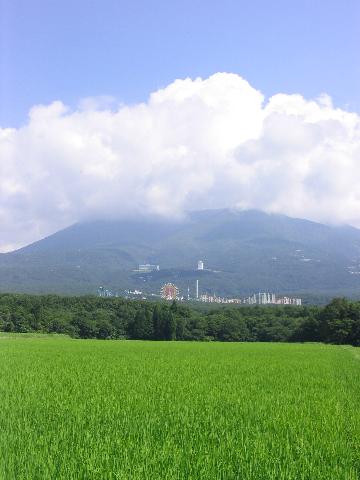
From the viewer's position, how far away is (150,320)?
87.1 m

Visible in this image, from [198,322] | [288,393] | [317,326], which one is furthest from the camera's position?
[198,322]

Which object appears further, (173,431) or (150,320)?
(150,320)

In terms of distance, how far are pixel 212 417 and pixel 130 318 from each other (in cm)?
8198

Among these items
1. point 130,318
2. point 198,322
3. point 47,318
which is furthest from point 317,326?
point 47,318

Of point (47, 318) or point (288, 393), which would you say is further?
point (47, 318)

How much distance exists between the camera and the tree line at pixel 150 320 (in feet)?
259

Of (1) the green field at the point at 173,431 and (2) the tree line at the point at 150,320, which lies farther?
(2) the tree line at the point at 150,320

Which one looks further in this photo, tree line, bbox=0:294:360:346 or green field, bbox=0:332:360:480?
tree line, bbox=0:294:360:346

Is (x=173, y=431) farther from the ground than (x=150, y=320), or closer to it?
farther from the ground

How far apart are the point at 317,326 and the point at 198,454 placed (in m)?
71.9

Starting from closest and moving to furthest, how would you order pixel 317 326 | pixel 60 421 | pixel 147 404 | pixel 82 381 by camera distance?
pixel 60 421 < pixel 147 404 < pixel 82 381 < pixel 317 326

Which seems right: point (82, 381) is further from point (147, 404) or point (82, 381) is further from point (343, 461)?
point (343, 461)

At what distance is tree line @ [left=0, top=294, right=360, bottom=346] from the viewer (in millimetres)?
79000

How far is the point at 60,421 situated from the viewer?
8781mm
